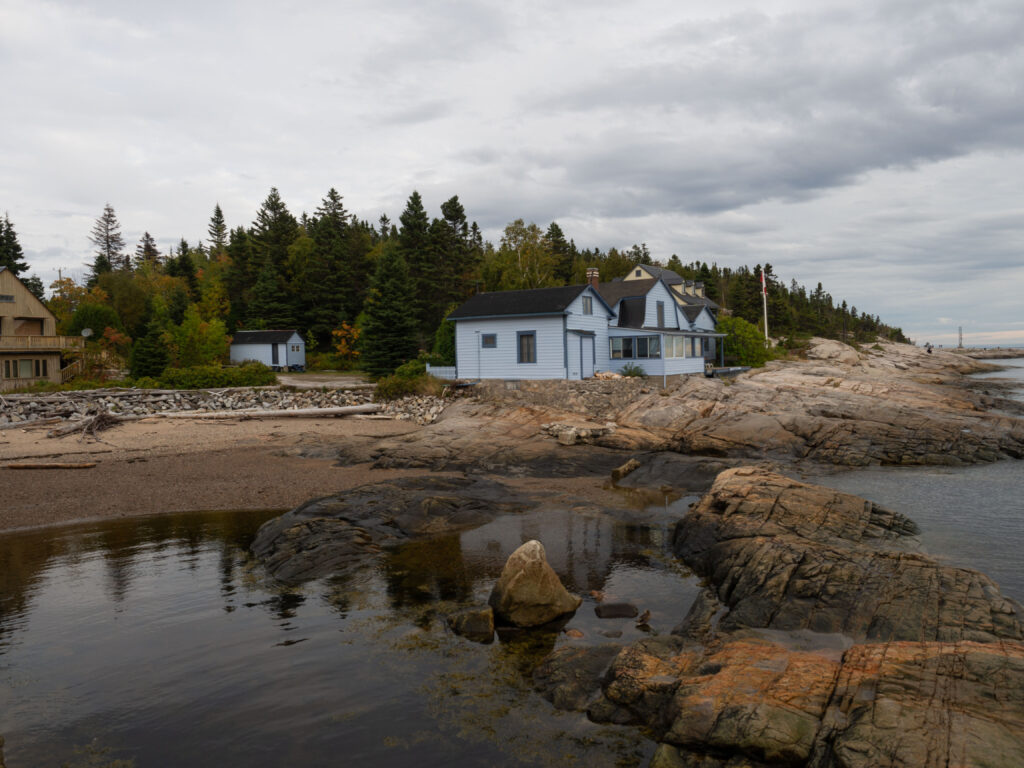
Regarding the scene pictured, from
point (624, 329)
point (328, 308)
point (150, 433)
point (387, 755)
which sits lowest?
point (387, 755)

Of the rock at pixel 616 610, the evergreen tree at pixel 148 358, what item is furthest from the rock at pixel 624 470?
the evergreen tree at pixel 148 358

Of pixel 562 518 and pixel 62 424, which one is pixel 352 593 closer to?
pixel 562 518

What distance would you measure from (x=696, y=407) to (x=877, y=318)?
129487 mm

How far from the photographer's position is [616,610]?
33.2 ft

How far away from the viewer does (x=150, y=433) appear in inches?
1083

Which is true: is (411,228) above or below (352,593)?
above

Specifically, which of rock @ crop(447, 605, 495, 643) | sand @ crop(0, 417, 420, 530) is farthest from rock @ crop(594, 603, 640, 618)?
sand @ crop(0, 417, 420, 530)

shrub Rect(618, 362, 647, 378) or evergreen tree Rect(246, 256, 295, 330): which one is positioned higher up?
evergreen tree Rect(246, 256, 295, 330)

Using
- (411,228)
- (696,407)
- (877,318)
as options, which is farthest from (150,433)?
(877,318)

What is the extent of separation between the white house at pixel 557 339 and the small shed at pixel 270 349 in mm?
22771

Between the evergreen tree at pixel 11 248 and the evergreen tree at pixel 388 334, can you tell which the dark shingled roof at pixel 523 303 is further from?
the evergreen tree at pixel 11 248

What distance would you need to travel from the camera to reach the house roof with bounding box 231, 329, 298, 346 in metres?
52.7

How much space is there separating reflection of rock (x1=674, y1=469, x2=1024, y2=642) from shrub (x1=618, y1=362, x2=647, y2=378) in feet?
70.8

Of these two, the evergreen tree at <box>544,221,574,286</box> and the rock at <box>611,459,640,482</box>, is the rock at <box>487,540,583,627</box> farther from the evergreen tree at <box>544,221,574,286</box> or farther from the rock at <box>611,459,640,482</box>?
the evergreen tree at <box>544,221,574,286</box>
